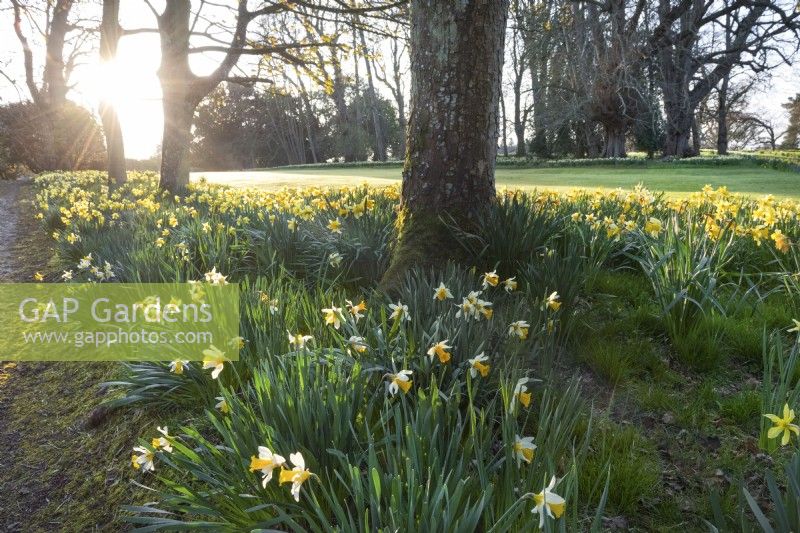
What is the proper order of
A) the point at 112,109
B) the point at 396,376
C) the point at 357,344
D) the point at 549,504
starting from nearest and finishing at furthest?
the point at 549,504 → the point at 396,376 → the point at 357,344 → the point at 112,109

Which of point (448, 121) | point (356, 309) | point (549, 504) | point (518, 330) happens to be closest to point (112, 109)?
point (448, 121)

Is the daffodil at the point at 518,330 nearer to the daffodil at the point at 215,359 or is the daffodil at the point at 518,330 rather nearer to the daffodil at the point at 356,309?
the daffodil at the point at 356,309

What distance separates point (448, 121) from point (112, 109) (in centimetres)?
1043

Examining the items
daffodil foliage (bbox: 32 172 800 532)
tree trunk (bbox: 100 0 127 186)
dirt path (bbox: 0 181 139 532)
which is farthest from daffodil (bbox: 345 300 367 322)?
tree trunk (bbox: 100 0 127 186)

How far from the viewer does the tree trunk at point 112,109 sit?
31.9 ft

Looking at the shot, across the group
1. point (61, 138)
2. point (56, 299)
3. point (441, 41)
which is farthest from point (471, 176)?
point (61, 138)

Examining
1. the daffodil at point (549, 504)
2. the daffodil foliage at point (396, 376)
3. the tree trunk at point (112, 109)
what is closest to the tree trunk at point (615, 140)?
the tree trunk at point (112, 109)

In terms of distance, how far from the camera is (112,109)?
1084cm

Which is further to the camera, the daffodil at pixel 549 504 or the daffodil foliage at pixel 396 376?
the daffodil foliage at pixel 396 376

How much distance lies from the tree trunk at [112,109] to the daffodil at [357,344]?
10.7 m

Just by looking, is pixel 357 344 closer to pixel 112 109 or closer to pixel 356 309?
pixel 356 309

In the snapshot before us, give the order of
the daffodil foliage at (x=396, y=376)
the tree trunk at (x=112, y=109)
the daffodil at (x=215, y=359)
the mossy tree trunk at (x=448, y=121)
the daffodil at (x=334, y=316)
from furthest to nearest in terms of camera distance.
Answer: the tree trunk at (x=112, y=109)
the mossy tree trunk at (x=448, y=121)
the daffodil at (x=334, y=316)
the daffodil at (x=215, y=359)
the daffodil foliage at (x=396, y=376)

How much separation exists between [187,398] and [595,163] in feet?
70.9

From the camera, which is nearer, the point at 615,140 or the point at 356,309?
the point at 356,309
